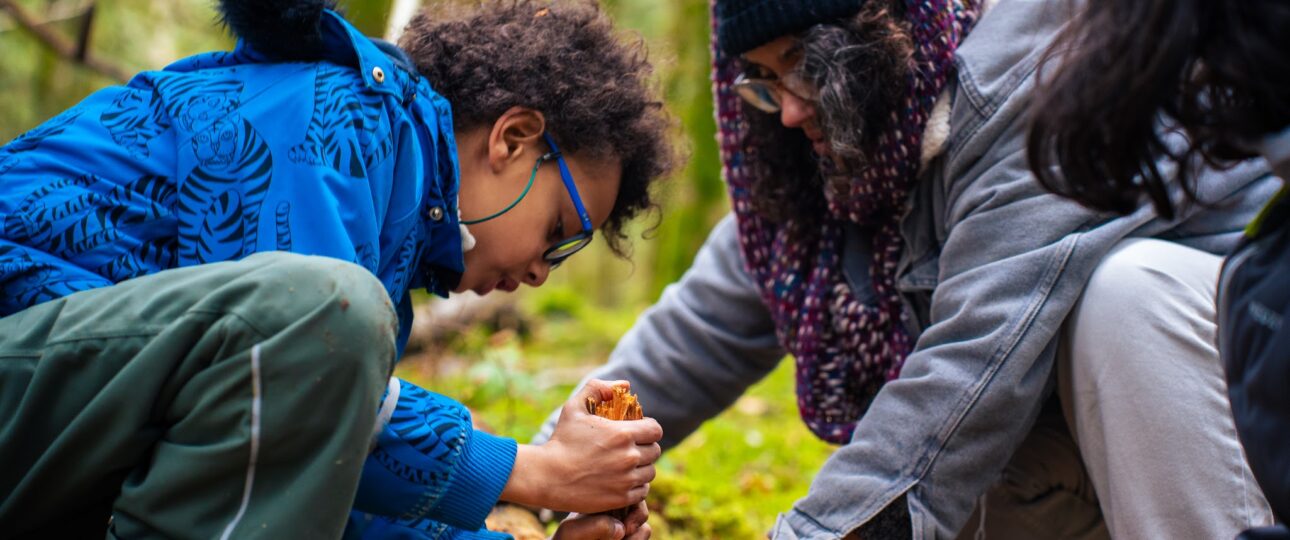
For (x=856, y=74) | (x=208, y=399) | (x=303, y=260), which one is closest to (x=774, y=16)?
(x=856, y=74)

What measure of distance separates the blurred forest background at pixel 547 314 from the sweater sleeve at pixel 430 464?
2.68 feet

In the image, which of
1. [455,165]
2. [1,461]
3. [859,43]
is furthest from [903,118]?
[1,461]

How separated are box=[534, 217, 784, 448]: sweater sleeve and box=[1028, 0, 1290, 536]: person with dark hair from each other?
1510 mm

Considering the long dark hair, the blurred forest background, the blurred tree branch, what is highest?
the long dark hair

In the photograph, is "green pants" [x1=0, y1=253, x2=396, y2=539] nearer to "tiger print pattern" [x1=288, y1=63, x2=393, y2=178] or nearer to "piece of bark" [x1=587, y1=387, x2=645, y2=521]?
"tiger print pattern" [x1=288, y1=63, x2=393, y2=178]

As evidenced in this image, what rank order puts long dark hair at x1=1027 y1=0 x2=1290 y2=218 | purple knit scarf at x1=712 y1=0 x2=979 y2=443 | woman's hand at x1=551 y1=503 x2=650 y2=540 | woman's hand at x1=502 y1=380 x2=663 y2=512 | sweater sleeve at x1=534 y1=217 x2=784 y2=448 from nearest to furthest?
long dark hair at x1=1027 y1=0 x2=1290 y2=218
woman's hand at x1=502 y1=380 x2=663 y2=512
woman's hand at x1=551 y1=503 x2=650 y2=540
purple knit scarf at x1=712 y1=0 x2=979 y2=443
sweater sleeve at x1=534 y1=217 x2=784 y2=448

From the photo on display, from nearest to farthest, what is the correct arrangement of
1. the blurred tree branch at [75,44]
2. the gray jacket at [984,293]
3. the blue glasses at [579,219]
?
the gray jacket at [984,293] → the blue glasses at [579,219] → the blurred tree branch at [75,44]

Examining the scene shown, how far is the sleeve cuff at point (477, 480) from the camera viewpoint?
68.7 inches

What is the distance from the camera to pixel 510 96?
2.19m

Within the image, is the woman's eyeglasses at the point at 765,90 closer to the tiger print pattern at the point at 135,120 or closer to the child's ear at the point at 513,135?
the child's ear at the point at 513,135

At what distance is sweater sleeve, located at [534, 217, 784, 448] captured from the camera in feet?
9.50

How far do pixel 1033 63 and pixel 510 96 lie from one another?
984 millimetres

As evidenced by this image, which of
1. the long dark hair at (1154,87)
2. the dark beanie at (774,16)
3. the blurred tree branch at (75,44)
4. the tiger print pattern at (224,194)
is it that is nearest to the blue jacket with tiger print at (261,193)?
the tiger print pattern at (224,194)

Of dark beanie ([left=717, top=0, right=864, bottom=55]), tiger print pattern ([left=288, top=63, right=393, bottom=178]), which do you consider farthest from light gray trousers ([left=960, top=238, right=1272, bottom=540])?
tiger print pattern ([left=288, top=63, right=393, bottom=178])
